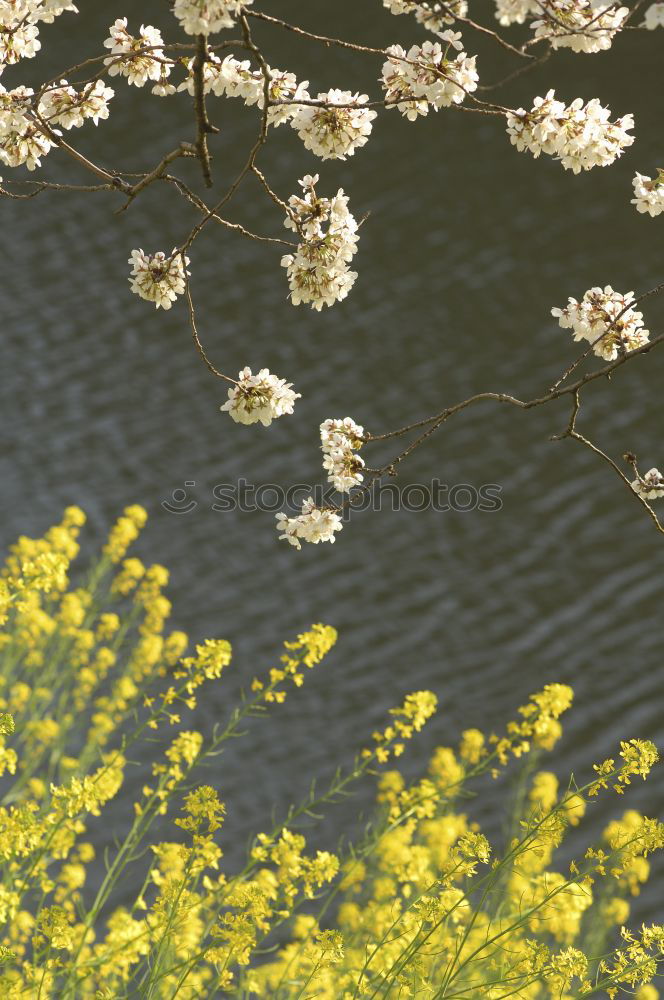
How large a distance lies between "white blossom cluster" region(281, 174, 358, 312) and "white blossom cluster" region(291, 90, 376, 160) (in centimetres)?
11

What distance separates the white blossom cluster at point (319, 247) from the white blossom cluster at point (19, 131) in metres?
0.74

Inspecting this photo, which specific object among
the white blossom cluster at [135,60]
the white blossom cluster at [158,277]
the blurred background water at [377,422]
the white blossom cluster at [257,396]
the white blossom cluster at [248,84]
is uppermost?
the blurred background water at [377,422]

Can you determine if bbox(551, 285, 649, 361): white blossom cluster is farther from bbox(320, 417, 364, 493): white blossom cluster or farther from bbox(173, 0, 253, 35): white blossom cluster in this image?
bbox(173, 0, 253, 35): white blossom cluster

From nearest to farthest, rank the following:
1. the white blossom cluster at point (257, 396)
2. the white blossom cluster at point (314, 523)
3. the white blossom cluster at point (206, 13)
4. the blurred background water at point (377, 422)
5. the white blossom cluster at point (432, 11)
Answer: the white blossom cluster at point (206, 13), the white blossom cluster at point (432, 11), the white blossom cluster at point (257, 396), the white blossom cluster at point (314, 523), the blurred background water at point (377, 422)

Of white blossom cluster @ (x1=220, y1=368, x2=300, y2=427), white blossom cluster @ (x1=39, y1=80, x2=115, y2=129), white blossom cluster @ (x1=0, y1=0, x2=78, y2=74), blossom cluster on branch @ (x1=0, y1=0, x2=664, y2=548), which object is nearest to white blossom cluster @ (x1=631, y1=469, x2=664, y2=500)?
blossom cluster on branch @ (x1=0, y1=0, x2=664, y2=548)

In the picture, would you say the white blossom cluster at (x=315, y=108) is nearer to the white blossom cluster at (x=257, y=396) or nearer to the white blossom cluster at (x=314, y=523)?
the white blossom cluster at (x=257, y=396)

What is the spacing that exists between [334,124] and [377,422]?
31.8 ft

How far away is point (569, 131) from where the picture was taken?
12.6 feet

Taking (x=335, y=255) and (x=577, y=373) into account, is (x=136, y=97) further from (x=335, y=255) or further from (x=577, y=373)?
(x=335, y=255)

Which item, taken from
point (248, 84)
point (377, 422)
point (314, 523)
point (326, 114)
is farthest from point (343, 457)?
point (377, 422)

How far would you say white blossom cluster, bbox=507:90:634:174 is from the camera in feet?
12.6

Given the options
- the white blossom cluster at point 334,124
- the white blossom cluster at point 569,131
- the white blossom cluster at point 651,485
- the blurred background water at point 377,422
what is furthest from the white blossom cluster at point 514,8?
the blurred background water at point 377,422

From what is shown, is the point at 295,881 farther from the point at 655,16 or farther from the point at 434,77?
the point at 655,16

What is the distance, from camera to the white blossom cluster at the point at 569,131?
383 cm
